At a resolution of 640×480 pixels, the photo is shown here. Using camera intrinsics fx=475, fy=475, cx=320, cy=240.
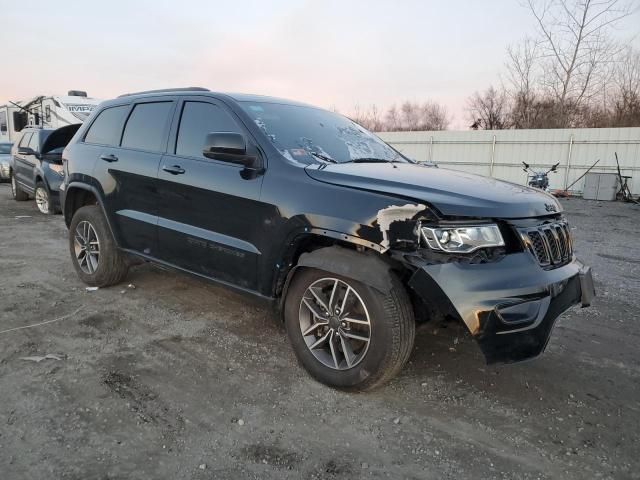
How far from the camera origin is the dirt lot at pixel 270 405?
7.47ft

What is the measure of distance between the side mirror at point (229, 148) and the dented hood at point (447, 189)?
1.43 feet

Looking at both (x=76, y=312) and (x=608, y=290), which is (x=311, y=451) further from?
(x=608, y=290)

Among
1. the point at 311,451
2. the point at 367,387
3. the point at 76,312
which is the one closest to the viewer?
the point at 311,451

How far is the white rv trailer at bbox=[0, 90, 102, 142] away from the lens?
14094 millimetres

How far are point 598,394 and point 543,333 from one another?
852mm

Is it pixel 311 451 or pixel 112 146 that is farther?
pixel 112 146

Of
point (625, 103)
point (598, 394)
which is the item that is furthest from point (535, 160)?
point (598, 394)

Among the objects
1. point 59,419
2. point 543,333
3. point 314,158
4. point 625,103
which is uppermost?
point 625,103

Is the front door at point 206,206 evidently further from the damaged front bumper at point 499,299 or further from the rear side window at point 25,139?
the rear side window at point 25,139

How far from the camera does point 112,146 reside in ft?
14.6

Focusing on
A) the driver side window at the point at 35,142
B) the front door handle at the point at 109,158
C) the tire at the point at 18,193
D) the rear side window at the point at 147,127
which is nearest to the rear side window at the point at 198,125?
the rear side window at the point at 147,127

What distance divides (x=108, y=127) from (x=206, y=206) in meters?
1.92

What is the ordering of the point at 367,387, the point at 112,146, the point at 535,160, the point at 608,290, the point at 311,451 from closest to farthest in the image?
the point at 311,451, the point at 367,387, the point at 112,146, the point at 608,290, the point at 535,160

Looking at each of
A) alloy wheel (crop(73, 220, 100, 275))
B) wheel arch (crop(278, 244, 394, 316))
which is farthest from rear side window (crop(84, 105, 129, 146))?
wheel arch (crop(278, 244, 394, 316))
